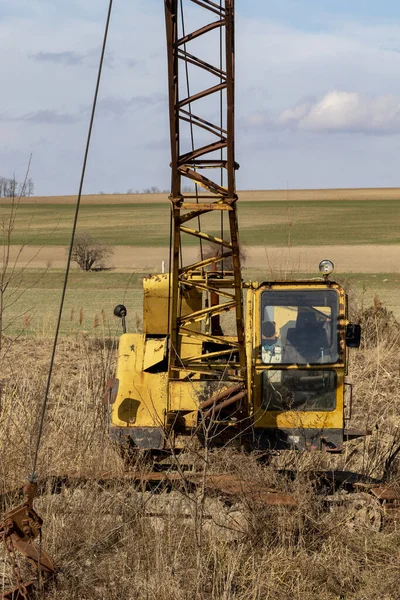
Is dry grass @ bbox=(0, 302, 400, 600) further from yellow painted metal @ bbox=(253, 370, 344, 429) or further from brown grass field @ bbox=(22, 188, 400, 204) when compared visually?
brown grass field @ bbox=(22, 188, 400, 204)

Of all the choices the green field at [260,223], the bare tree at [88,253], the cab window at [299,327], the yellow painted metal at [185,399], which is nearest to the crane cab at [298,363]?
the cab window at [299,327]

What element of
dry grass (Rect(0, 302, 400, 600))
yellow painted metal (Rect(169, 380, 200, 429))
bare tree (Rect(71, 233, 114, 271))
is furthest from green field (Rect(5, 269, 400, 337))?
dry grass (Rect(0, 302, 400, 600))

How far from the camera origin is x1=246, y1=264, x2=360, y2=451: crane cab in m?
9.82

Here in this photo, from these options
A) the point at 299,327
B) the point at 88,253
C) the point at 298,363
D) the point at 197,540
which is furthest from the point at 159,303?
the point at 88,253

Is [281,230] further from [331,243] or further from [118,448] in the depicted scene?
[118,448]

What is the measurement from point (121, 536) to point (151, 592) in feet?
3.70

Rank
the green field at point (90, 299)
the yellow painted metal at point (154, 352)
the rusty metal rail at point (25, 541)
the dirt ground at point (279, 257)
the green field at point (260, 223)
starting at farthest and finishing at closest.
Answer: the green field at point (260, 223), the dirt ground at point (279, 257), the green field at point (90, 299), the yellow painted metal at point (154, 352), the rusty metal rail at point (25, 541)

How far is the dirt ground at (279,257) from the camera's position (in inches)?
1922

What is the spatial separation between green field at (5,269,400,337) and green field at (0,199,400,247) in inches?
636

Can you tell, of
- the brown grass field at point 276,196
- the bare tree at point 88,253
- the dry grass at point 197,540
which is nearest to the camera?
the dry grass at point 197,540

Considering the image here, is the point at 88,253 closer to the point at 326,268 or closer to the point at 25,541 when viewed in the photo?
the point at 326,268

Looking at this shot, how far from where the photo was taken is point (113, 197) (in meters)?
114

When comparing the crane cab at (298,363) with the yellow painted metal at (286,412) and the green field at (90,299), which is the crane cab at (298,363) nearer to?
the yellow painted metal at (286,412)

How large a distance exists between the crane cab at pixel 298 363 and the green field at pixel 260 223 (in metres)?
48.9
